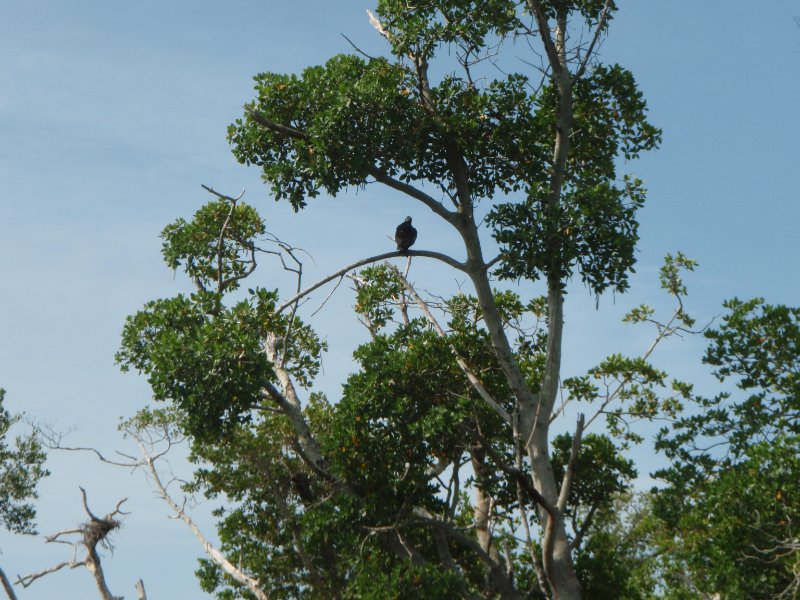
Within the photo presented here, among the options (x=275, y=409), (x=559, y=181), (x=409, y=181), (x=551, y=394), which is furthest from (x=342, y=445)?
(x=559, y=181)

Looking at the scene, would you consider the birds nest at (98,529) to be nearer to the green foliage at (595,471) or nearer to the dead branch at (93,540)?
the dead branch at (93,540)

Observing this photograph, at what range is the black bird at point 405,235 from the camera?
1514 cm

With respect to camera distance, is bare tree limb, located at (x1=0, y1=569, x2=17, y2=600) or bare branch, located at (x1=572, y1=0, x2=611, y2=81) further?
bare tree limb, located at (x1=0, y1=569, x2=17, y2=600)

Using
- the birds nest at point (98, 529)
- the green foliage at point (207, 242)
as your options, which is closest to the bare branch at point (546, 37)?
the green foliage at point (207, 242)

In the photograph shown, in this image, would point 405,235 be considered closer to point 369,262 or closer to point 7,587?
point 369,262

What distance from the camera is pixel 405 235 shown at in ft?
49.8

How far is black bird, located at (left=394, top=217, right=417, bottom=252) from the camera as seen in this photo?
15.1 m

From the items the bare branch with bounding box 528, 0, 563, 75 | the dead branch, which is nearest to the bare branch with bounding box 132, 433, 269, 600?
the dead branch

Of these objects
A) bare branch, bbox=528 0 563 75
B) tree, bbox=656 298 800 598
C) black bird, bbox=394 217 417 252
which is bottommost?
tree, bbox=656 298 800 598

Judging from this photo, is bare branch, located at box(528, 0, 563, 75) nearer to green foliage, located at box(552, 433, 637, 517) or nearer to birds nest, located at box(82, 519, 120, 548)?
green foliage, located at box(552, 433, 637, 517)

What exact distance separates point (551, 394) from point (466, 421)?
217 centimetres

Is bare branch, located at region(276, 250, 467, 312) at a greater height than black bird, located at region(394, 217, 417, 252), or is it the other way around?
black bird, located at region(394, 217, 417, 252)

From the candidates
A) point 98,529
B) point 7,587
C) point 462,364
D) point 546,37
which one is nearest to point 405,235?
point 462,364

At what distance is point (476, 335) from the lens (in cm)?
1647
